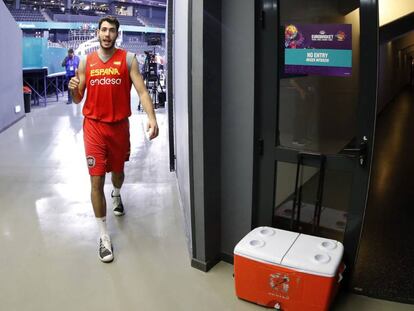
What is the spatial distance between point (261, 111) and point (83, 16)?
33304 mm

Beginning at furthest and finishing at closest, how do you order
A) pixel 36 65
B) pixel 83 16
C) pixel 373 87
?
pixel 83 16, pixel 36 65, pixel 373 87

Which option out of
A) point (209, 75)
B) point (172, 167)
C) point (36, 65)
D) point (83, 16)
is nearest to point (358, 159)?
point (209, 75)

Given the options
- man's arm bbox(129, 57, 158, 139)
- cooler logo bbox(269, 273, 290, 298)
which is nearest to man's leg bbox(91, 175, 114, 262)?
man's arm bbox(129, 57, 158, 139)

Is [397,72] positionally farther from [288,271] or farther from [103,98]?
[288,271]

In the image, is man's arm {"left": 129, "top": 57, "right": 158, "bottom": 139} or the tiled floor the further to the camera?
man's arm {"left": 129, "top": 57, "right": 158, "bottom": 139}

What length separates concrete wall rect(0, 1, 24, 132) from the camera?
720 centimetres

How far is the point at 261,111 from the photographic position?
88.7 inches

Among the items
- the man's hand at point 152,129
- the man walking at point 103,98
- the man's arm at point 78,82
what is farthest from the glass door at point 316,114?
the man's arm at point 78,82

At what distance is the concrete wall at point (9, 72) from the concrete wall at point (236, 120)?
594 centimetres

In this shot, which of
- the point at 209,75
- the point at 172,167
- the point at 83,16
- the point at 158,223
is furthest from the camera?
the point at 83,16

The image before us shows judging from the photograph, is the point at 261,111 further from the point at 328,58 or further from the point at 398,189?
the point at 398,189

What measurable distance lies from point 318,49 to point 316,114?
0.37 metres

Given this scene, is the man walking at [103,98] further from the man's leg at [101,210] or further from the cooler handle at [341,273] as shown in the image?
the cooler handle at [341,273]

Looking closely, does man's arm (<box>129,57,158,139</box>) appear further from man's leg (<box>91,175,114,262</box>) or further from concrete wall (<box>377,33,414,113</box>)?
concrete wall (<box>377,33,414,113</box>)
